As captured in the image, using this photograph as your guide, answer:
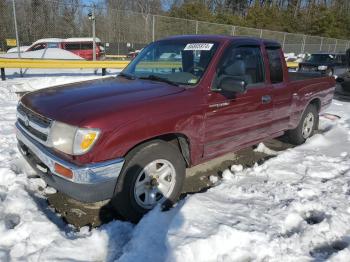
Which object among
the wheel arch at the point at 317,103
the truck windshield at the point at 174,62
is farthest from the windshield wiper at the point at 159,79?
the wheel arch at the point at 317,103

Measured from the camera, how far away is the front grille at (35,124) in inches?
134

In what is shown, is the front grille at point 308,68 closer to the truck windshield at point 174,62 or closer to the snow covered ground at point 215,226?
the snow covered ground at point 215,226

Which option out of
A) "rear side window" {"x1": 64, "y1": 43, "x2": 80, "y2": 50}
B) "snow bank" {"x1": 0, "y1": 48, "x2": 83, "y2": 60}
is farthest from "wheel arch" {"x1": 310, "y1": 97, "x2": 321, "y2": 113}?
"rear side window" {"x1": 64, "y1": 43, "x2": 80, "y2": 50}

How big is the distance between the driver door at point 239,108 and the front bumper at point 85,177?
51.9 inches

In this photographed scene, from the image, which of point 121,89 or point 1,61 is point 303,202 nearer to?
point 121,89

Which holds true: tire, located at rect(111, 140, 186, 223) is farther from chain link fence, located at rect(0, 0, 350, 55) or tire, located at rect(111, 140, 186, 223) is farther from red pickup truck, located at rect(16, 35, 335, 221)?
chain link fence, located at rect(0, 0, 350, 55)

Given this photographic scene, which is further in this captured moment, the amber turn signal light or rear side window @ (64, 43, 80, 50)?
rear side window @ (64, 43, 80, 50)

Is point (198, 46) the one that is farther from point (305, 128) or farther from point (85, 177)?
point (305, 128)

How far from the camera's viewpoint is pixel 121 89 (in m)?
3.94

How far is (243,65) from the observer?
4.67 m

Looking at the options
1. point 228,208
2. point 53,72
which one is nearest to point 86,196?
point 228,208

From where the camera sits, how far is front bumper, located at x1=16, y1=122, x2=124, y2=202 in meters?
3.14

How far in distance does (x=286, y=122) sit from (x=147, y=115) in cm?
303

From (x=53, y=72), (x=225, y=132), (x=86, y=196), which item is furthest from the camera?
(x=53, y=72)
